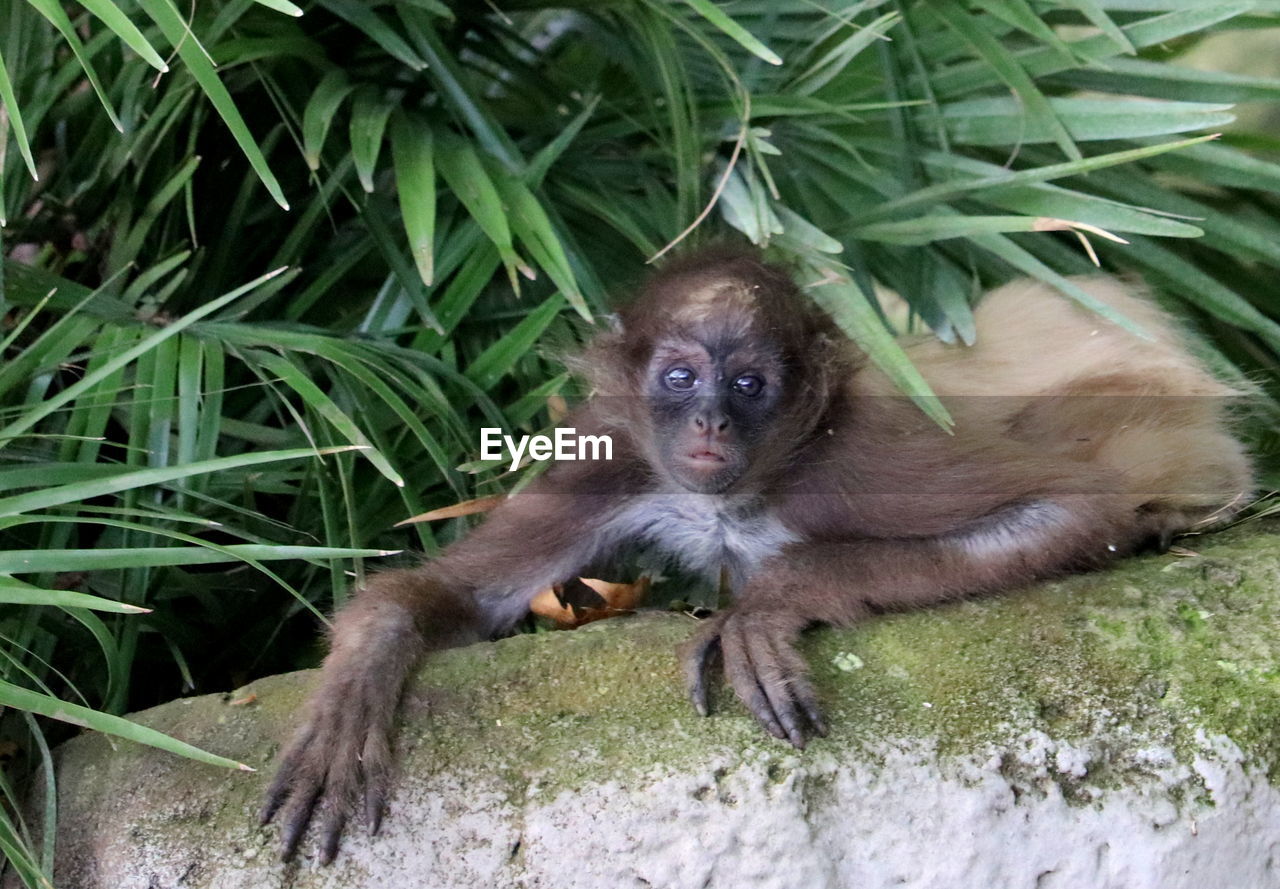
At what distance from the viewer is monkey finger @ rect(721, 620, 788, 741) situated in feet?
8.05

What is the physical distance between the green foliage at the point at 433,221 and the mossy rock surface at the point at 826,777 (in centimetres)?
59

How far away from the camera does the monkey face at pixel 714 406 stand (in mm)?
3039

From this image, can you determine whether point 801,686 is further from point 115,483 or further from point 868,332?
point 115,483

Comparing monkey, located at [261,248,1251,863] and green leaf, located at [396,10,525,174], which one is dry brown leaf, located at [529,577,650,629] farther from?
green leaf, located at [396,10,525,174]

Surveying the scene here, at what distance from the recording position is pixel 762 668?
255 cm

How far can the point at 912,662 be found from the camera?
262 cm

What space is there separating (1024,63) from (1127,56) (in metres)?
0.35

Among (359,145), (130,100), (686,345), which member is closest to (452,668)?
(686,345)

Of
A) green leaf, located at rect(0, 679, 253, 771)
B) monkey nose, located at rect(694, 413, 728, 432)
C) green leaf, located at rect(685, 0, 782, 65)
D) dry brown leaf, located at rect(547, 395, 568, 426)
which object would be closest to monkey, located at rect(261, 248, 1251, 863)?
monkey nose, located at rect(694, 413, 728, 432)

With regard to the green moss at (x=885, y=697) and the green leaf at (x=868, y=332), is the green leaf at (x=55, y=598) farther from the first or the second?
the green leaf at (x=868, y=332)

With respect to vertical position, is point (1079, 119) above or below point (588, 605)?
above

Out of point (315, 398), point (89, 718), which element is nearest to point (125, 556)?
point (89, 718)

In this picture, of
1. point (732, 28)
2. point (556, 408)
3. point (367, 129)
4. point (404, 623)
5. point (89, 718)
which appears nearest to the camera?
point (89, 718)

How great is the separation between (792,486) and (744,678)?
2.56ft
